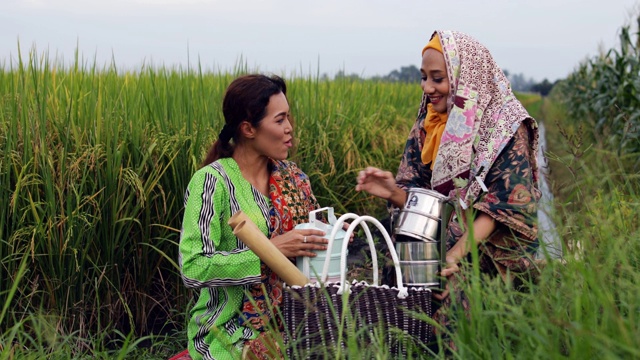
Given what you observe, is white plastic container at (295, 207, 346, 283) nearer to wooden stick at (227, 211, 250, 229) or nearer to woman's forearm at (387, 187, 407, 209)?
wooden stick at (227, 211, 250, 229)

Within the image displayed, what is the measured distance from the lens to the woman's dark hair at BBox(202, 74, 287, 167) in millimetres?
2746

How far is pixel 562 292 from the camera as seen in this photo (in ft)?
6.88

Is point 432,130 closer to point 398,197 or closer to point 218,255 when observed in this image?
point 398,197

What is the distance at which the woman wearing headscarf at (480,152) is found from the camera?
110 inches

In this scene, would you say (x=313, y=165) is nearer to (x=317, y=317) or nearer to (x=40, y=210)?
(x=40, y=210)

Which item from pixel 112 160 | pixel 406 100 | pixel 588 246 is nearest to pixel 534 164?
pixel 588 246

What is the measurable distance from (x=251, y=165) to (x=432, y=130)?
2.37ft

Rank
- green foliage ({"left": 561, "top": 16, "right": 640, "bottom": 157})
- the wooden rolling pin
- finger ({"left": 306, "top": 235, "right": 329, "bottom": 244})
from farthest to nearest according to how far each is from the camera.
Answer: green foliage ({"left": 561, "top": 16, "right": 640, "bottom": 157}), finger ({"left": 306, "top": 235, "right": 329, "bottom": 244}), the wooden rolling pin

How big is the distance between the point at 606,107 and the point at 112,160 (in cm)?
689

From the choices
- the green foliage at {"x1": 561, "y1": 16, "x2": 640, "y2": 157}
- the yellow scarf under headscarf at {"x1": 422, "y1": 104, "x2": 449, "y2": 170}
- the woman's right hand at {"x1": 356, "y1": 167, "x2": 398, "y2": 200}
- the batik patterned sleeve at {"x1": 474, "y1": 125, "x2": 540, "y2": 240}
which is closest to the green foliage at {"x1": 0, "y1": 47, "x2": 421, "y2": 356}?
the woman's right hand at {"x1": 356, "y1": 167, "x2": 398, "y2": 200}

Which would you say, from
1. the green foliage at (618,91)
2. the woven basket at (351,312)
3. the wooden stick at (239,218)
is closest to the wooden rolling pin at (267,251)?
the wooden stick at (239,218)

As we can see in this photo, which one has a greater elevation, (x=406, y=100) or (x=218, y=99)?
(x=218, y=99)

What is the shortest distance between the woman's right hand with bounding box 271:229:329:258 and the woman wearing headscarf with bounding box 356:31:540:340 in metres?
0.45

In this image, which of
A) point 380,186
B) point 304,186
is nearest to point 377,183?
point 380,186
